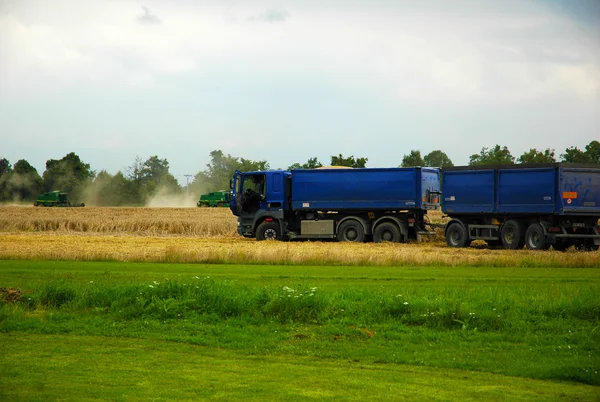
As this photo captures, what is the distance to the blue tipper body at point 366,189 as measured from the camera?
130ft

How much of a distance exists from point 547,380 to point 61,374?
707 centimetres

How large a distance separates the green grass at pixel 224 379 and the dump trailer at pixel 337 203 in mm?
26740

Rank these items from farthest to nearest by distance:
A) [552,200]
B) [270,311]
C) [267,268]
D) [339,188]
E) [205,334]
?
1. [339,188]
2. [552,200]
3. [267,268]
4. [270,311]
5. [205,334]

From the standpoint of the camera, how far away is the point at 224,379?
38.2 ft

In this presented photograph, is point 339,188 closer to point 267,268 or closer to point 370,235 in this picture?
point 370,235

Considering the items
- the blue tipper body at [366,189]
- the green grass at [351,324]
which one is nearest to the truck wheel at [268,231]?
the blue tipper body at [366,189]

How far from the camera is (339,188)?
1613 inches

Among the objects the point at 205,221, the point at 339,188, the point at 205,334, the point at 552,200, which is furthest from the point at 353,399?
the point at 205,221

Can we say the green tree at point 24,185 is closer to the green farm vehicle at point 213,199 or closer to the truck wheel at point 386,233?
the green farm vehicle at point 213,199

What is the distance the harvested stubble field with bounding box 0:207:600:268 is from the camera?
28.7 metres

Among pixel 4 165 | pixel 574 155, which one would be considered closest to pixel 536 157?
pixel 574 155

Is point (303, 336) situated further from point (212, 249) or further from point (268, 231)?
point (268, 231)

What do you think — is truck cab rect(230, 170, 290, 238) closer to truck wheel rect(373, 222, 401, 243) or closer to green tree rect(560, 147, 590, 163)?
truck wheel rect(373, 222, 401, 243)

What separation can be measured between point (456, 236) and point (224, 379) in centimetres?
2823
